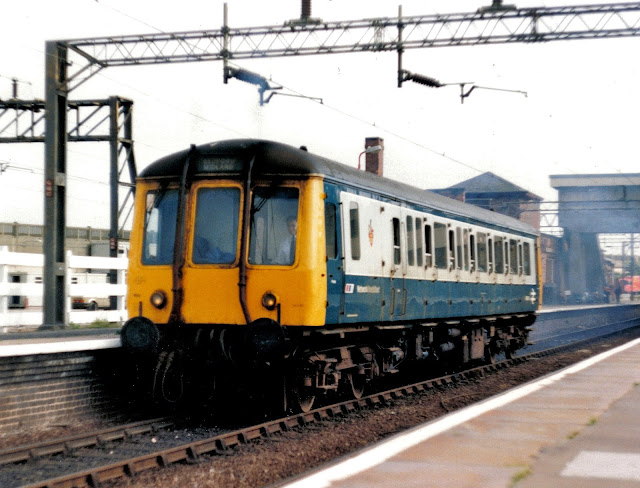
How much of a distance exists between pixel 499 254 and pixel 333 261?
9.18 metres

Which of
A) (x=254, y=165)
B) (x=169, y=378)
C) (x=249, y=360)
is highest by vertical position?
(x=254, y=165)

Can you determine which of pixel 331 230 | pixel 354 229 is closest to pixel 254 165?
pixel 331 230

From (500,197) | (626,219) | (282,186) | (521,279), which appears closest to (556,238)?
(500,197)

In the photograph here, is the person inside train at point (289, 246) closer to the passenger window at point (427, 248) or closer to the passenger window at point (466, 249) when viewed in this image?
the passenger window at point (427, 248)

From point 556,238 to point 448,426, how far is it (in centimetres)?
7841

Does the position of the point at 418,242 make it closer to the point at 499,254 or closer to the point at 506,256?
the point at 499,254

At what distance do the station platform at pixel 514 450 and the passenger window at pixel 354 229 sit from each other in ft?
8.65

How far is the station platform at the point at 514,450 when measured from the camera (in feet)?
22.7

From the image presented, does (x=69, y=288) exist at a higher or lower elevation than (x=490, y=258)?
lower

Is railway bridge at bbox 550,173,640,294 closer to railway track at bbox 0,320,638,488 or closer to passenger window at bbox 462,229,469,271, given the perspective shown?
passenger window at bbox 462,229,469,271

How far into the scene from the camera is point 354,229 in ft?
41.7

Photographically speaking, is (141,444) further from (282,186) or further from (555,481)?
(555,481)

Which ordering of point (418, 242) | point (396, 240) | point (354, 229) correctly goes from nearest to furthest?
point (354, 229), point (396, 240), point (418, 242)

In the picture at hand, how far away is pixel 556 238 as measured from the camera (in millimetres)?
85250
